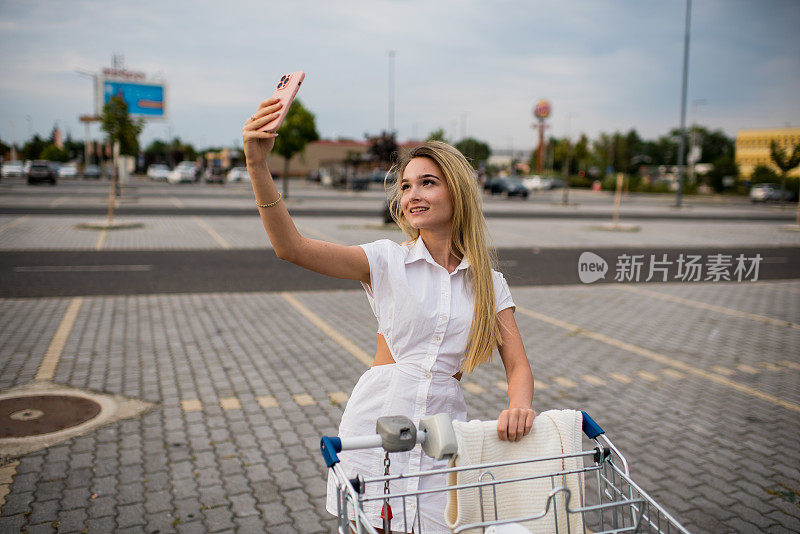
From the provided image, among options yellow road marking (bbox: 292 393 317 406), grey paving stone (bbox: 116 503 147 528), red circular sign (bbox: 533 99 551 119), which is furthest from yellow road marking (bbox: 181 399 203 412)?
red circular sign (bbox: 533 99 551 119)

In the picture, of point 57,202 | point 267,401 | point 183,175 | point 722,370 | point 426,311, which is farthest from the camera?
point 183,175

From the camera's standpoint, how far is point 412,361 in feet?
6.84

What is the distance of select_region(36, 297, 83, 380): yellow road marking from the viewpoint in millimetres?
5607

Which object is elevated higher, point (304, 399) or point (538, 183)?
point (538, 183)

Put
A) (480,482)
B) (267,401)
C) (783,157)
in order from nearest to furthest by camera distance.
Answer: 1. (480,482)
2. (267,401)
3. (783,157)

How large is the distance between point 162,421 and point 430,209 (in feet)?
11.5

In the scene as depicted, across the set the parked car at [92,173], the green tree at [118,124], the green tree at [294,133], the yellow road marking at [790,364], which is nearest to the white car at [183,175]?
the parked car at [92,173]

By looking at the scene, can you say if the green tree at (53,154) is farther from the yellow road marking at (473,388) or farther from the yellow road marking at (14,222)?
the yellow road marking at (473,388)

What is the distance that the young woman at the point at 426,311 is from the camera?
2.04m

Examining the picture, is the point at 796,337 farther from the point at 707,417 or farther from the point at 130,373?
the point at 130,373

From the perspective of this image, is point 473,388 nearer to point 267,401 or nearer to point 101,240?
point 267,401

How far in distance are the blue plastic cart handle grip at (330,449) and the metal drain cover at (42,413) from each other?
3619mm

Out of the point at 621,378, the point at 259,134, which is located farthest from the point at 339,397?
the point at 259,134

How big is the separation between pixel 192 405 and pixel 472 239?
368 centimetres
